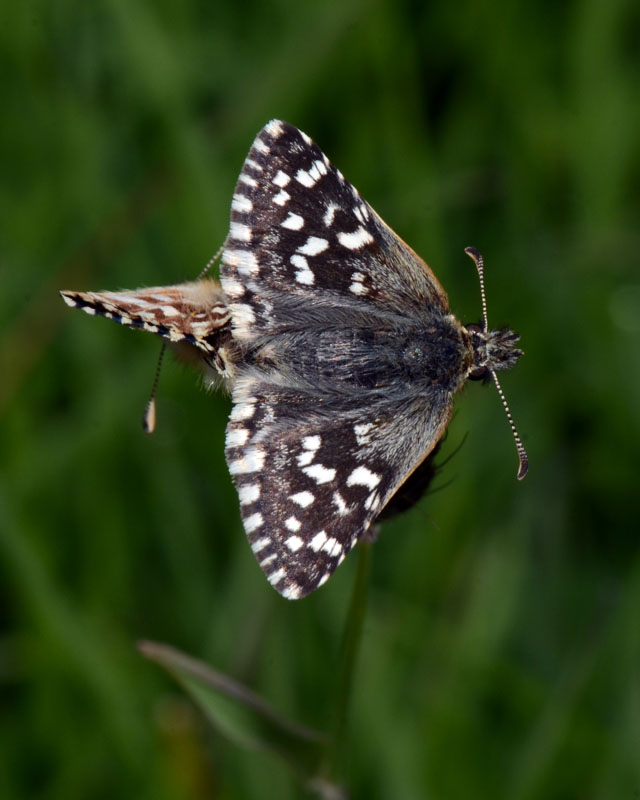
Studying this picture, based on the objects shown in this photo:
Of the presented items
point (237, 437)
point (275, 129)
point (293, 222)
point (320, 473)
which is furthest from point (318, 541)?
point (275, 129)

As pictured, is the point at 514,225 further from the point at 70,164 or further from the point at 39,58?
the point at 39,58

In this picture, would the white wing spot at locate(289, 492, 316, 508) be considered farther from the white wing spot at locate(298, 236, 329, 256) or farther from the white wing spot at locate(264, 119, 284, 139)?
the white wing spot at locate(264, 119, 284, 139)

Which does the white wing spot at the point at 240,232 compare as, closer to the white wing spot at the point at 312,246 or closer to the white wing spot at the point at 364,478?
the white wing spot at the point at 312,246

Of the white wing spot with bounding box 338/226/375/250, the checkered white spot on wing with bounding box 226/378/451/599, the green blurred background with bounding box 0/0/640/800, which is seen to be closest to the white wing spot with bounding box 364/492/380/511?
the checkered white spot on wing with bounding box 226/378/451/599

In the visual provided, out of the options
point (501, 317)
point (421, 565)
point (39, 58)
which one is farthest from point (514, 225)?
point (39, 58)

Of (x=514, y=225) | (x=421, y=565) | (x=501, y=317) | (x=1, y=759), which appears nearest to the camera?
(x=1, y=759)
